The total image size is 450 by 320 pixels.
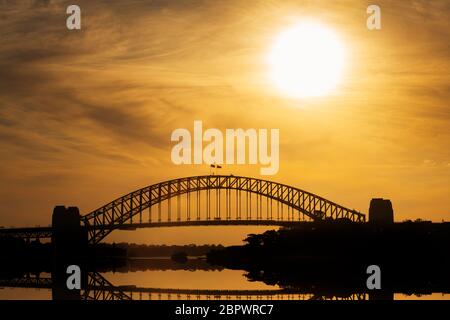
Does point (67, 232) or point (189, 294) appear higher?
point (67, 232)

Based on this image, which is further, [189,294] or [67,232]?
[67,232]

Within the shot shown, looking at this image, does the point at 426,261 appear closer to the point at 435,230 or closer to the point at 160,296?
the point at 435,230

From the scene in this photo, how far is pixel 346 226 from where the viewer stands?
124 meters

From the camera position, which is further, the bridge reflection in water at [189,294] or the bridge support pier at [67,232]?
the bridge support pier at [67,232]

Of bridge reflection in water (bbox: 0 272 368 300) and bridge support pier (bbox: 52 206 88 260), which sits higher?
bridge support pier (bbox: 52 206 88 260)

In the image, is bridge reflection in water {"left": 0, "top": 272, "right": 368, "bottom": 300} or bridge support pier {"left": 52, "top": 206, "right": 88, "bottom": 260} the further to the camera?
bridge support pier {"left": 52, "top": 206, "right": 88, "bottom": 260}

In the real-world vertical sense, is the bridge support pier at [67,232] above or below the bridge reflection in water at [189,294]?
above

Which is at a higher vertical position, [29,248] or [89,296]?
[29,248]

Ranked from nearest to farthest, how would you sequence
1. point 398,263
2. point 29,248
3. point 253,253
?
point 398,263 → point 253,253 → point 29,248
